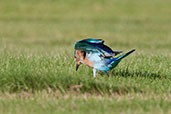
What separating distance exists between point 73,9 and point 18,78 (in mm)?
28753

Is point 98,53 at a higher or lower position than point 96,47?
lower

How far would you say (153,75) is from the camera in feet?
25.5

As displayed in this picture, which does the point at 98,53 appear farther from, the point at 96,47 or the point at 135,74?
the point at 135,74

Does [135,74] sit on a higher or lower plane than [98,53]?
lower

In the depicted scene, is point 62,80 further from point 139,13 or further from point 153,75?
point 139,13

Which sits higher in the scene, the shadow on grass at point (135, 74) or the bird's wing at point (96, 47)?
the bird's wing at point (96, 47)

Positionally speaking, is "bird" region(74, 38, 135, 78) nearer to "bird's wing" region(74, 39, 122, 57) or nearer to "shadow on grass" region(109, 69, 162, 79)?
"bird's wing" region(74, 39, 122, 57)

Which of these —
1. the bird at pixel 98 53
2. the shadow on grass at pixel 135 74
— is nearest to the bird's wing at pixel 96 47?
the bird at pixel 98 53

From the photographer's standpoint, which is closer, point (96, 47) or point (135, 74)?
point (96, 47)

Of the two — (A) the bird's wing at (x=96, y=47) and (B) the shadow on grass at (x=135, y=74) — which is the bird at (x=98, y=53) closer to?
(A) the bird's wing at (x=96, y=47)

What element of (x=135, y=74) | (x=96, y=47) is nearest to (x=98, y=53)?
(x=96, y=47)

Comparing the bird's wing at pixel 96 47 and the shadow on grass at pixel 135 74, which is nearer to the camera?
the bird's wing at pixel 96 47

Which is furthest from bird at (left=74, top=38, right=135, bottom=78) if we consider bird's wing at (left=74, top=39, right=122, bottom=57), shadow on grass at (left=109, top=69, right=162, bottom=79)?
shadow on grass at (left=109, top=69, right=162, bottom=79)

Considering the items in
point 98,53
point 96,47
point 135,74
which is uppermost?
point 96,47
